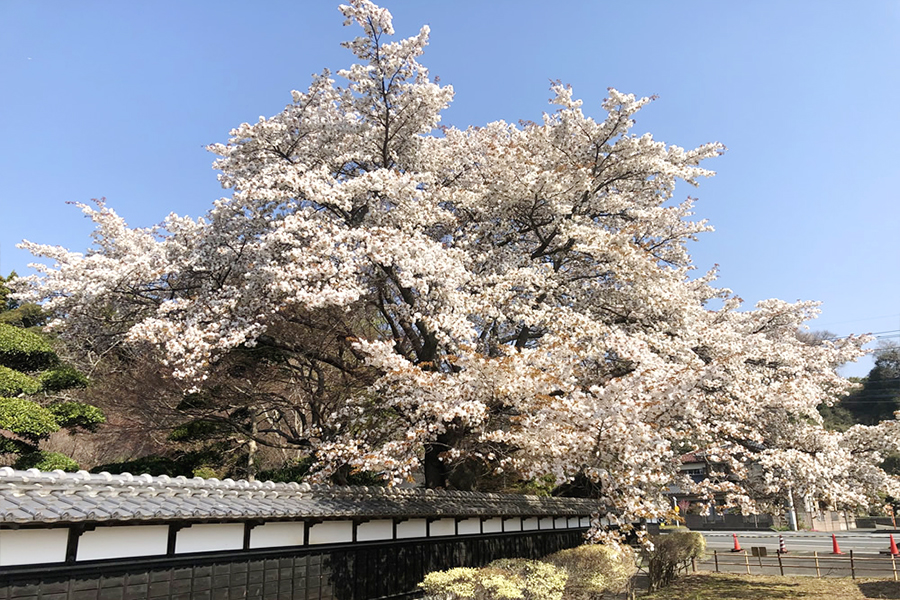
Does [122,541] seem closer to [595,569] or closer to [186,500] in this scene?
[186,500]

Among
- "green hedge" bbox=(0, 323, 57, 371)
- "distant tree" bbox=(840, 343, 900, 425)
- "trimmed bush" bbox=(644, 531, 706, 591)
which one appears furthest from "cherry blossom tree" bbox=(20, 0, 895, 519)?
"distant tree" bbox=(840, 343, 900, 425)

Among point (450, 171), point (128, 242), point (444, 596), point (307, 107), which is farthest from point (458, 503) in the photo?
point (128, 242)

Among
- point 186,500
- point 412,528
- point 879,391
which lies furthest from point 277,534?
point 879,391

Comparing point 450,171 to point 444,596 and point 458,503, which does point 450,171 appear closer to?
point 458,503

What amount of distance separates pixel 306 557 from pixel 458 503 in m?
3.67

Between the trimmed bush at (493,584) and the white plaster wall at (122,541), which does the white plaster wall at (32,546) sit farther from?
the trimmed bush at (493,584)

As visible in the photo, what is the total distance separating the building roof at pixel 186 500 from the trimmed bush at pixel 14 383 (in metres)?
5.65

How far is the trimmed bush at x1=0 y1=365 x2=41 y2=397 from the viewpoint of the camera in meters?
10.9

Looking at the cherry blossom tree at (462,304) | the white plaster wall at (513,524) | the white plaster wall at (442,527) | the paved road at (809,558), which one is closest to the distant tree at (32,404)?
the cherry blossom tree at (462,304)

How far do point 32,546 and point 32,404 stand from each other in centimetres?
668

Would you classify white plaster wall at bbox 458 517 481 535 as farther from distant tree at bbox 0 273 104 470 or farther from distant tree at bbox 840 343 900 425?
distant tree at bbox 840 343 900 425

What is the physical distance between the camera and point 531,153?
15.2m

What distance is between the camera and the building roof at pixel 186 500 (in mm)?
5699

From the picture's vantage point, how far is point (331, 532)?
9000 millimetres
